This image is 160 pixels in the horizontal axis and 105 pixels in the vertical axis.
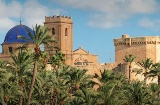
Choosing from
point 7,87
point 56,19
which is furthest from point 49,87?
point 56,19

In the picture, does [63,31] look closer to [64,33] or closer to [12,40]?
[64,33]

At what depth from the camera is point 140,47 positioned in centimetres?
8494

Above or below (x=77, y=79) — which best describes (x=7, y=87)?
below

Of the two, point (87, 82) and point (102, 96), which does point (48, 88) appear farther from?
point (102, 96)

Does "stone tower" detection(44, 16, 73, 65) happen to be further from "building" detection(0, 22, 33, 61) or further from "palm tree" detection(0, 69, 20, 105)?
"palm tree" detection(0, 69, 20, 105)

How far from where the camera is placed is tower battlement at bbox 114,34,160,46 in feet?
276

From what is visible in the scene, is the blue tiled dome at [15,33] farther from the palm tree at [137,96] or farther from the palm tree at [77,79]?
the palm tree at [137,96]

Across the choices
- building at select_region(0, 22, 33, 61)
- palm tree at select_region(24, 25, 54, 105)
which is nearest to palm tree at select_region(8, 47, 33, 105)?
palm tree at select_region(24, 25, 54, 105)

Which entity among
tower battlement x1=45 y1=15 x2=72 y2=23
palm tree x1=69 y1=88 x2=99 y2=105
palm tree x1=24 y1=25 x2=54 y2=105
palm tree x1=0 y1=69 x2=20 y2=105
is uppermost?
tower battlement x1=45 y1=15 x2=72 y2=23

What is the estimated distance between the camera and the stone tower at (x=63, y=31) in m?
86.2

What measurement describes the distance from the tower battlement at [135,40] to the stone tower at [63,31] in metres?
7.43

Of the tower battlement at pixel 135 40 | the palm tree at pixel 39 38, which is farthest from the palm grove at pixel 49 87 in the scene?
the tower battlement at pixel 135 40

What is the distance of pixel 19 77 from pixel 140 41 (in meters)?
44.0

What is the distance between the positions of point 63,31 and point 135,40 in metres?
11.4
